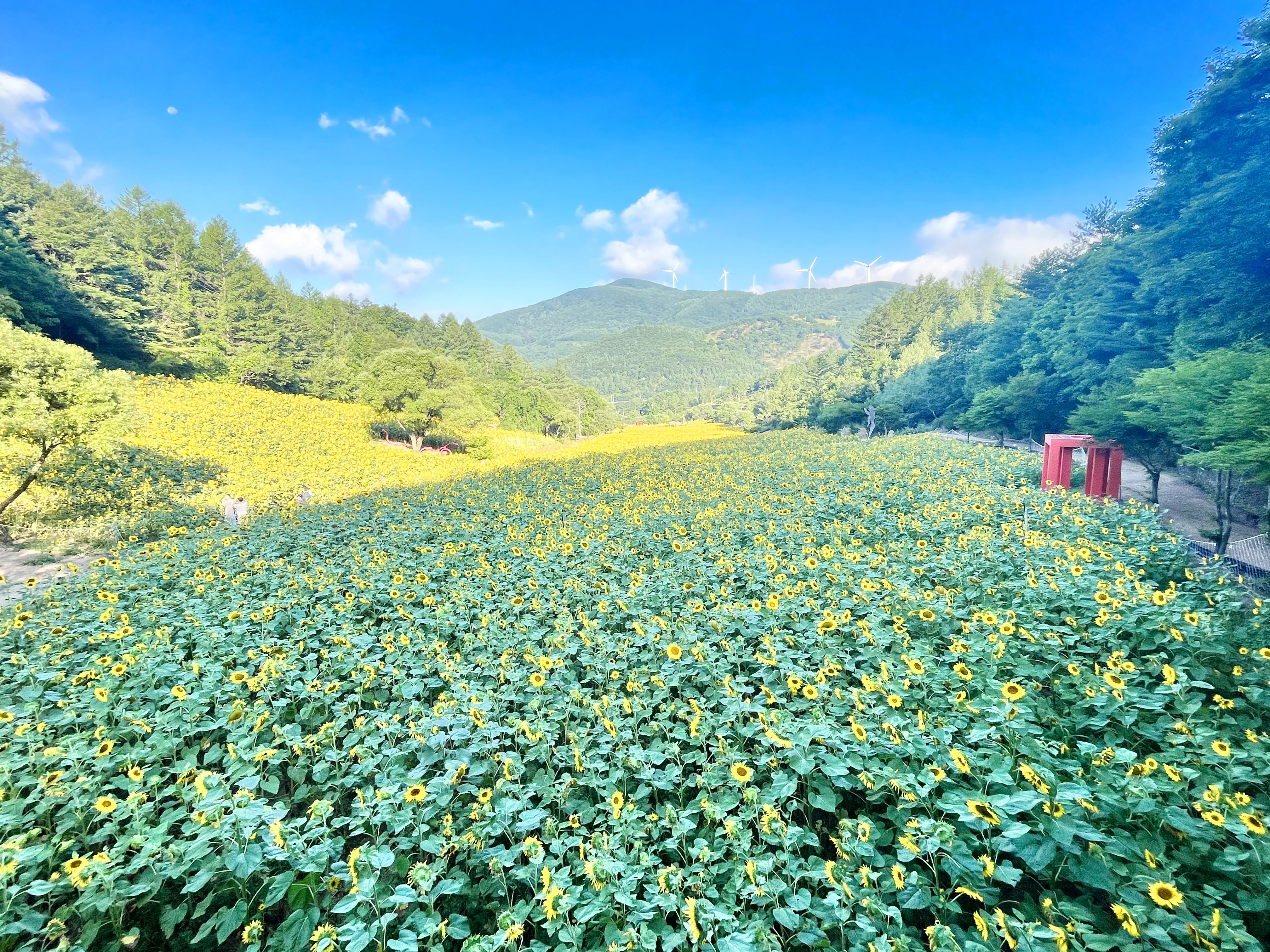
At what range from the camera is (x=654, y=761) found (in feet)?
9.32

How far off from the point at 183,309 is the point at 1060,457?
49639 millimetres

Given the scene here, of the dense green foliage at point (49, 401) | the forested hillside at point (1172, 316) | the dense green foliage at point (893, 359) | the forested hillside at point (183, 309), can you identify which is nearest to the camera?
the dense green foliage at point (49, 401)

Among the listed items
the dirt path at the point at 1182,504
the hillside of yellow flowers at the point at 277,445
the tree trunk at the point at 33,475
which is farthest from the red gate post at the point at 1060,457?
the tree trunk at the point at 33,475

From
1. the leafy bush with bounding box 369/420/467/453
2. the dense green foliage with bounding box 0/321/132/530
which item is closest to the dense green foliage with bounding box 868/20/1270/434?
the dense green foliage with bounding box 0/321/132/530

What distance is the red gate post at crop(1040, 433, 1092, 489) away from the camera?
1220 centimetres

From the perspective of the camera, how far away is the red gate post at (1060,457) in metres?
12.2

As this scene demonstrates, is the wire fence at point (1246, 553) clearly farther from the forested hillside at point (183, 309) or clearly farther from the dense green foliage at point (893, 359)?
the forested hillside at point (183, 309)

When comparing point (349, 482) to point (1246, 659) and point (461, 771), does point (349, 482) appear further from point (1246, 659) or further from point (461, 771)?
point (1246, 659)

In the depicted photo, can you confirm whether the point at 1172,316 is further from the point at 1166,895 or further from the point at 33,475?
the point at 33,475

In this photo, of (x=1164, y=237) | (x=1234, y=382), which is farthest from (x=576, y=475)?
(x=1164, y=237)

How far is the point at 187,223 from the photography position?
41031mm

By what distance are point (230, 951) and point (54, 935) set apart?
30.0 inches

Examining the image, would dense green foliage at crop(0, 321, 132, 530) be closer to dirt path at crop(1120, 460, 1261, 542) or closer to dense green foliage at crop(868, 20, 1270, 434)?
dirt path at crop(1120, 460, 1261, 542)

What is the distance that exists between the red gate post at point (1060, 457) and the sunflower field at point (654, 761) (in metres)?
7.99
